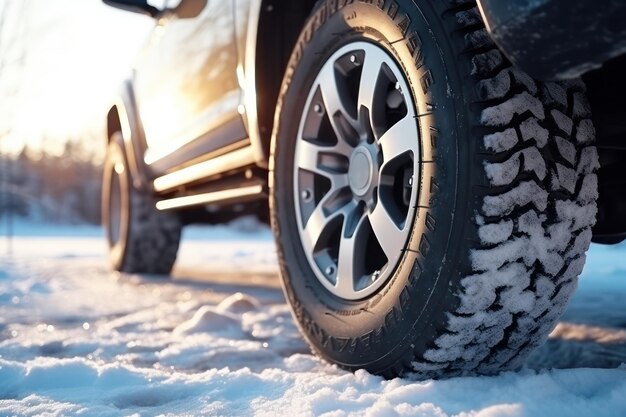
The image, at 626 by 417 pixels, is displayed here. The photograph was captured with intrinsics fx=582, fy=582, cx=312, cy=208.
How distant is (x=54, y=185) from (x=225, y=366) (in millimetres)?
28479

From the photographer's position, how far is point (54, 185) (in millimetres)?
27516


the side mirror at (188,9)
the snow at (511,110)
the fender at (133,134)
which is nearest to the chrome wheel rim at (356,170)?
the snow at (511,110)

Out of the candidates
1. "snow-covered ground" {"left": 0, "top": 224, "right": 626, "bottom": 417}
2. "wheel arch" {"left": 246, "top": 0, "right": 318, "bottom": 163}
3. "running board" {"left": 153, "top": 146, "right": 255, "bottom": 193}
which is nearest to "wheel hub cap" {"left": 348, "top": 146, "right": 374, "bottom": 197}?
"snow-covered ground" {"left": 0, "top": 224, "right": 626, "bottom": 417}

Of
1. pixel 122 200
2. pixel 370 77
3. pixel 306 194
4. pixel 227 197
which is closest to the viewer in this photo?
pixel 370 77

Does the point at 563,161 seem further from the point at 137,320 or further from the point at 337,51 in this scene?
the point at 137,320

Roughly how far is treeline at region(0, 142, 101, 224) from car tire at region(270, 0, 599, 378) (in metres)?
20.0

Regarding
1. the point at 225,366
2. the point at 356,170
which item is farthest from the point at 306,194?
the point at 225,366

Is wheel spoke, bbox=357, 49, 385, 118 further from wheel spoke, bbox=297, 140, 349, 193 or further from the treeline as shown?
the treeline

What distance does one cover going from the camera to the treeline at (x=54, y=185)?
22844mm

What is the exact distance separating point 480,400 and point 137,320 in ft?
5.61

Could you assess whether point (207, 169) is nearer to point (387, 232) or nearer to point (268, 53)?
point (268, 53)

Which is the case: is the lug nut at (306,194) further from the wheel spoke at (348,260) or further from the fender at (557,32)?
the fender at (557,32)

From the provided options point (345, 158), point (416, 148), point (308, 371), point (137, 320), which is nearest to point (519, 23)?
point (416, 148)

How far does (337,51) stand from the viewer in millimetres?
1678
